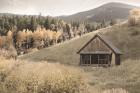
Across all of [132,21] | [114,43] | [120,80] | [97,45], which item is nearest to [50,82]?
[120,80]

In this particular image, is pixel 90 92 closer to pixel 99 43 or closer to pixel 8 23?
pixel 99 43

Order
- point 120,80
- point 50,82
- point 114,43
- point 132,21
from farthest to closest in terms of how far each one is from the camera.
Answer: point 132,21 < point 114,43 < point 120,80 < point 50,82

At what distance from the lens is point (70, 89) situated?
18.8m

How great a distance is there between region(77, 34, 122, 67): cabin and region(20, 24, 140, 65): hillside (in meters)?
7.40

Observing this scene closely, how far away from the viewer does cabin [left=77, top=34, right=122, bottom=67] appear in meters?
70.8

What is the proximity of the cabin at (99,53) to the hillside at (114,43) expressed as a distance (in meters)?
7.40

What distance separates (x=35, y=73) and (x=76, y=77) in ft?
8.37

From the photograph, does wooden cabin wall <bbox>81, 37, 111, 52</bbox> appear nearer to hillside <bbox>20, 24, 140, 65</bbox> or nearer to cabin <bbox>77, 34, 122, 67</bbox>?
cabin <bbox>77, 34, 122, 67</bbox>

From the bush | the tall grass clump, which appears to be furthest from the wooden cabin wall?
the tall grass clump

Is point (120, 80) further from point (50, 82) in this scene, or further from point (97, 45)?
point (97, 45)

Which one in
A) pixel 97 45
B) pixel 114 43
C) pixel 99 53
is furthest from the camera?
pixel 114 43

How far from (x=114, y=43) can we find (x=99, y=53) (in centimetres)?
1692

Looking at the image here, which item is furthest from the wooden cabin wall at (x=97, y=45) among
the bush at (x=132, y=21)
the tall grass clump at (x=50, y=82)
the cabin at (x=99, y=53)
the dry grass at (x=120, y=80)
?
the tall grass clump at (x=50, y=82)

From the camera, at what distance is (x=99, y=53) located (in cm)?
7056
